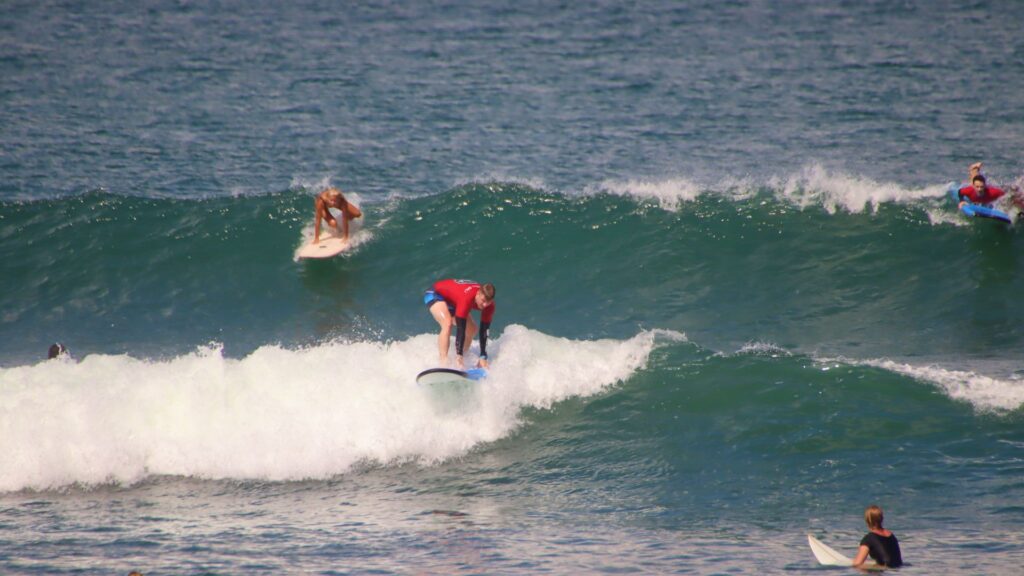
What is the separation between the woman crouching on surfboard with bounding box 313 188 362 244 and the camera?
57.4 feet

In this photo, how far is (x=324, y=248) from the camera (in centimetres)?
1777

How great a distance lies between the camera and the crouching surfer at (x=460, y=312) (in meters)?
12.1

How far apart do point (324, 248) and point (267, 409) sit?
5.56 m

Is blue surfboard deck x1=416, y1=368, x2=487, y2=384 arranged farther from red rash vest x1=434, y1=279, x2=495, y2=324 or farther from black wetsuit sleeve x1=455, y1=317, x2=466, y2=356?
red rash vest x1=434, y1=279, x2=495, y2=324

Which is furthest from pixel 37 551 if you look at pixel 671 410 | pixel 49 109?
pixel 49 109

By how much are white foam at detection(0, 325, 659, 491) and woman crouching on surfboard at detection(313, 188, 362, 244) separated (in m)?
4.42

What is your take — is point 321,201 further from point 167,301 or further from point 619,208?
point 619,208

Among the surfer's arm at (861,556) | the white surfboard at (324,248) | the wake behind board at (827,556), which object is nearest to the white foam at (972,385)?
the wake behind board at (827,556)

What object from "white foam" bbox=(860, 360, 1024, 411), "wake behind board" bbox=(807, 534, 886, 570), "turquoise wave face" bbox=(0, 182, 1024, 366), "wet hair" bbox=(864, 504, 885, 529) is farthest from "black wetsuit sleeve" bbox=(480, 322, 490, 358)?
"wet hair" bbox=(864, 504, 885, 529)

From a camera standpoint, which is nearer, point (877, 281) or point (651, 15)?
point (877, 281)

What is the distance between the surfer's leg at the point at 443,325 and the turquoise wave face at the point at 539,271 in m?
3.33

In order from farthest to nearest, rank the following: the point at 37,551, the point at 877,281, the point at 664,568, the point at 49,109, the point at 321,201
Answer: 1. the point at 49,109
2. the point at 321,201
3. the point at 877,281
4. the point at 37,551
5. the point at 664,568

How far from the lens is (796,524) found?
988cm

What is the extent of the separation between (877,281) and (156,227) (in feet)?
41.0
